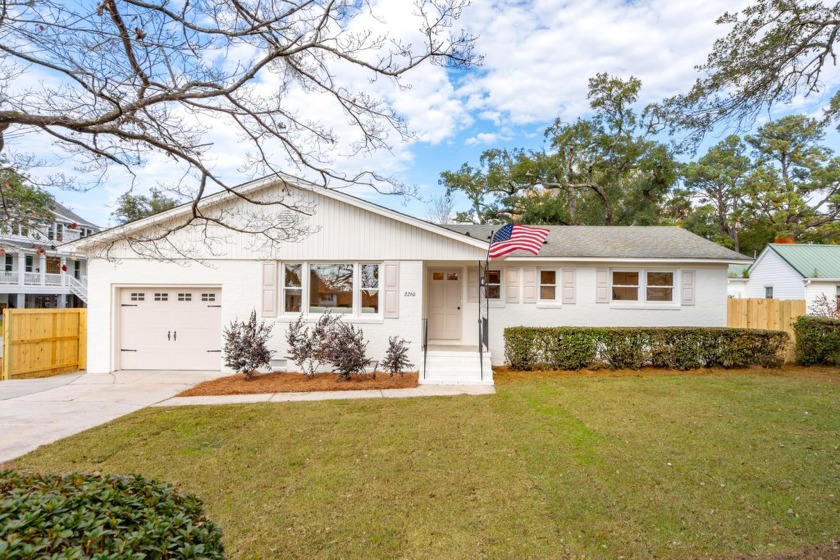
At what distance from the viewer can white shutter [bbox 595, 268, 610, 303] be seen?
468 inches

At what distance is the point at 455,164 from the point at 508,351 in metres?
15.7

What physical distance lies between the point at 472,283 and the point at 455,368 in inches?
118

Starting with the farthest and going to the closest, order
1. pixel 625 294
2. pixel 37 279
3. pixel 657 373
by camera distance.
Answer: pixel 37 279 → pixel 625 294 → pixel 657 373

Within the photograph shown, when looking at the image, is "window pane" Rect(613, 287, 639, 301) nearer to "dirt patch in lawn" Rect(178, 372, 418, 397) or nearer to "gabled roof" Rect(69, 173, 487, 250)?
"gabled roof" Rect(69, 173, 487, 250)

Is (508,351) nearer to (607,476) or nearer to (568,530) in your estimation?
(607,476)

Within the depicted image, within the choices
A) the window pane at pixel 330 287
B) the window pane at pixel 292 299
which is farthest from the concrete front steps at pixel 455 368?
the window pane at pixel 292 299

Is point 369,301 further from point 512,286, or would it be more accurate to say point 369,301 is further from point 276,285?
point 512,286

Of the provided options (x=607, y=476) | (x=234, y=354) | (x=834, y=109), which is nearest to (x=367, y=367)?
(x=234, y=354)

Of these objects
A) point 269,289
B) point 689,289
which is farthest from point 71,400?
point 689,289

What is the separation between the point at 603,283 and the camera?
11.9 meters

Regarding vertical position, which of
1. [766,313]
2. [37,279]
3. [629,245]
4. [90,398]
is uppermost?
[629,245]

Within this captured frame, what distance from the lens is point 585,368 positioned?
10.5 m

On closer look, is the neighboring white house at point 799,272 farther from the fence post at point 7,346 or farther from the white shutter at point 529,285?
the fence post at point 7,346

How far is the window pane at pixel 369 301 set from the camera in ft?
34.7
